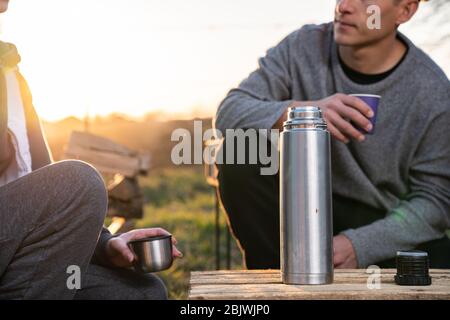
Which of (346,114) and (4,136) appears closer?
(4,136)

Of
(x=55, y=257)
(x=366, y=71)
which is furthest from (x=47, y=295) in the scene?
(x=366, y=71)

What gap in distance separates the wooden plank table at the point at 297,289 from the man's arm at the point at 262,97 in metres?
0.90

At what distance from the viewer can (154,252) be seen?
1937 mm

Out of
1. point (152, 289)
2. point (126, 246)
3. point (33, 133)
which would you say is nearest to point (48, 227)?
point (126, 246)

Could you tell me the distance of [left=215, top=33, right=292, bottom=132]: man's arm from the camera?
2.71 metres

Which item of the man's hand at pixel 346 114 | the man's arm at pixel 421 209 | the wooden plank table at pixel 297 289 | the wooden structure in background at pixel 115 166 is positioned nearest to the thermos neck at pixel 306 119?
the wooden plank table at pixel 297 289

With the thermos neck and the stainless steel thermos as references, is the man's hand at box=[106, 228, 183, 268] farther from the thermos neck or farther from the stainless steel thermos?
the thermos neck

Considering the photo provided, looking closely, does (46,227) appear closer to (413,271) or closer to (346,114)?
(413,271)

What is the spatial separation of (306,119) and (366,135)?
50.4 inches

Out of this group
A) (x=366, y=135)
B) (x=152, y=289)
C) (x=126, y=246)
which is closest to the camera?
(x=126, y=246)

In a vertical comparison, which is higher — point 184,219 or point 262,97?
point 262,97

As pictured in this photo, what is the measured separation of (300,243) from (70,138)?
2.77m

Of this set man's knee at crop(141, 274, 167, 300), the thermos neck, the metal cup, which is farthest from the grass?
the thermos neck

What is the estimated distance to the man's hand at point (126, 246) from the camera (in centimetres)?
201
